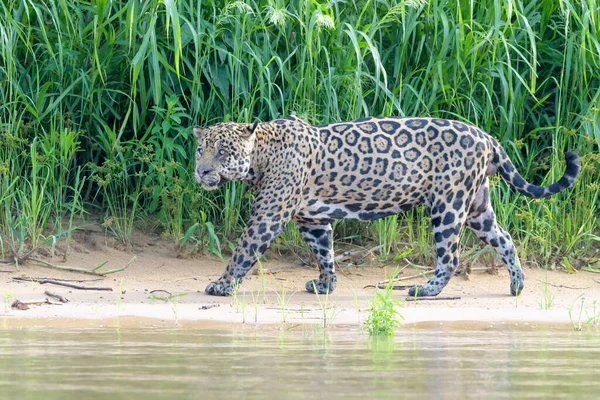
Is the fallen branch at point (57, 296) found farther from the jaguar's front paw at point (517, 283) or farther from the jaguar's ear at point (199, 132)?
the jaguar's front paw at point (517, 283)

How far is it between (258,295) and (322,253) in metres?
0.86

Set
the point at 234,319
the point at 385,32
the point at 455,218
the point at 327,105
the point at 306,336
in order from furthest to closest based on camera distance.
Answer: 1. the point at 385,32
2. the point at 327,105
3. the point at 455,218
4. the point at 234,319
5. the point at 306,336

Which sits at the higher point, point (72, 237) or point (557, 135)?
point (557, 135)

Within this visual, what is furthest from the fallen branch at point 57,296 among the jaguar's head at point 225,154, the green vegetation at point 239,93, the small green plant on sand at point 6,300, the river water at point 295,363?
the jaguar's head at point 225,154

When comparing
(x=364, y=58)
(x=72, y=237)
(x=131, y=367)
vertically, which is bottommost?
(x=72, y=237)

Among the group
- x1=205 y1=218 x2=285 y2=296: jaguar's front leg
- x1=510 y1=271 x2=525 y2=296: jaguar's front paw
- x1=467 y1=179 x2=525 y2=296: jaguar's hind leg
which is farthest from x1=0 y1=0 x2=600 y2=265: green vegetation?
x1=205 y1=218 x2=285 y2=296: jaguar's front leg

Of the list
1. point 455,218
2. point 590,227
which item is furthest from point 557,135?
point 455,218

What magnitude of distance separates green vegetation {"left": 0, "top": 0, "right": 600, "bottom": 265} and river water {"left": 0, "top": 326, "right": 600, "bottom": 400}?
7.58ft

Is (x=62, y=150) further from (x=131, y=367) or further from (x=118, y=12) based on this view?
(x=131, y=367)

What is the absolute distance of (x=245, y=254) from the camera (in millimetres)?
6969

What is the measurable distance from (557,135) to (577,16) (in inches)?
33.2

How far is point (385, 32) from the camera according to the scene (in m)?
8.26

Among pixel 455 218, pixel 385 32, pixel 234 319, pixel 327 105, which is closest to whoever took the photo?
pixel 234 319

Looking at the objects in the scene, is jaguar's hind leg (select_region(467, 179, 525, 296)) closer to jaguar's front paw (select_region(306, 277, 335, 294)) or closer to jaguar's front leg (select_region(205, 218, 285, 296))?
jaguar's front paw (select_region(306, 277, 335, 294))
